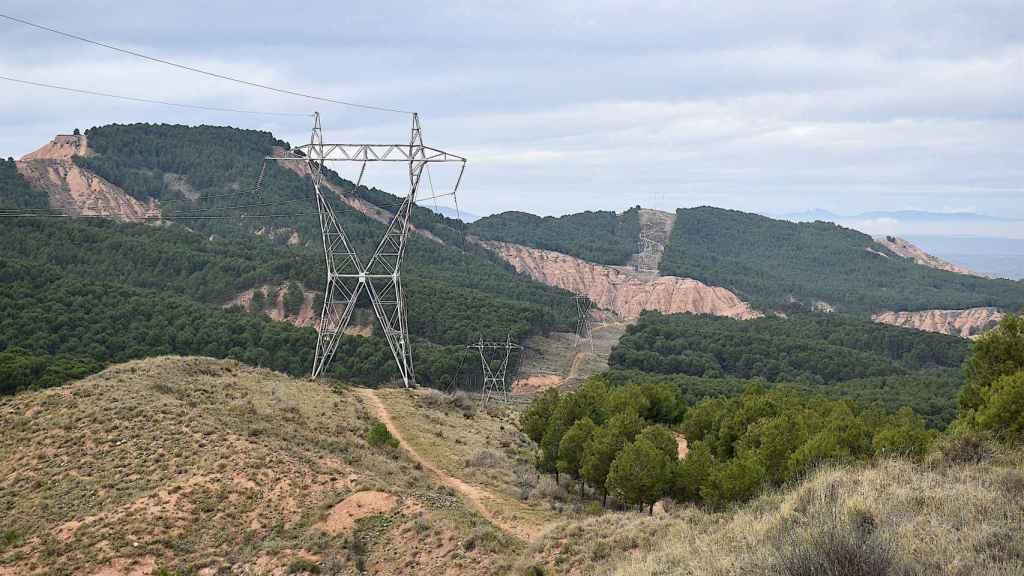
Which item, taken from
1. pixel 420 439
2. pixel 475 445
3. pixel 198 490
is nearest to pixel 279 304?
pixel 420 439

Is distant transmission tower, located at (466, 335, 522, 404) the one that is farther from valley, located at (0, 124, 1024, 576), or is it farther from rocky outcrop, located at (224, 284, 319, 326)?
rocky outcrop, located at (224, 284, 319, 326)

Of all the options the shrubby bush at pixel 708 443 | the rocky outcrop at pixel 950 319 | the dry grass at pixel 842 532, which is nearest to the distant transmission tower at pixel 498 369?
the shrubby bush at pixel 708 443

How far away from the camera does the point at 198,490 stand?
2655 centimetres

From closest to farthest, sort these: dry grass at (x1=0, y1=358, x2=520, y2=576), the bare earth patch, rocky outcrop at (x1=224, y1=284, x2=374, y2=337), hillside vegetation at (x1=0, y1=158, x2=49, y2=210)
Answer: dry grass at (x1=0, y1=358, x2=520, y2=576), the bare earth patch, rocky outcrop at (x1=224, y1=284, x2=374, y2=337), hillside vegetation at (x1=0, y1=158, x2=49, y2=210)

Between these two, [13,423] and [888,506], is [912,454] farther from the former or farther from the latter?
[13,423]

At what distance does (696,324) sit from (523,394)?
4735cm

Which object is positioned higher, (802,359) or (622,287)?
(622,287)

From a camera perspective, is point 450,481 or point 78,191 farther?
point 78,191

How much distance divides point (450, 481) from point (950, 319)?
152 metres

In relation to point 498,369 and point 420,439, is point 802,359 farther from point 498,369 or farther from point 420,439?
point 420,439

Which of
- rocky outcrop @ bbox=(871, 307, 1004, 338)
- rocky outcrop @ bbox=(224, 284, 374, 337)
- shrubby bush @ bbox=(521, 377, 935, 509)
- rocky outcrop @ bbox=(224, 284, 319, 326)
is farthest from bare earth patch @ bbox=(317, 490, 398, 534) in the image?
rocky outcrop @ bbox=(871, 307, 1004, 338)

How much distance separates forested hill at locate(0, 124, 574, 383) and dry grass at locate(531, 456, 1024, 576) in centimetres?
4806

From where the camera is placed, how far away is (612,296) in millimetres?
169125

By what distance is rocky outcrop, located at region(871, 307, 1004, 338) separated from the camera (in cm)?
15100
